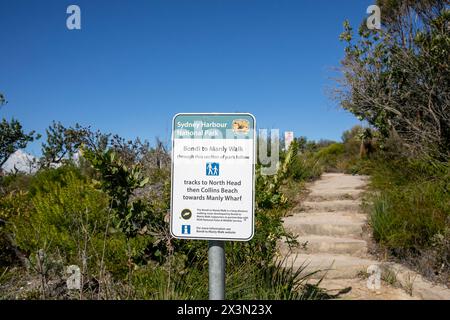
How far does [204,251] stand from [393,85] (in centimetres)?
671

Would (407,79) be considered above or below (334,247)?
above

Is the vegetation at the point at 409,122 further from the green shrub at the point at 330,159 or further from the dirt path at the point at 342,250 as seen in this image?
the green shrub at the point at 330,159

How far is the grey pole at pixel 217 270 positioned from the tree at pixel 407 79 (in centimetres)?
607

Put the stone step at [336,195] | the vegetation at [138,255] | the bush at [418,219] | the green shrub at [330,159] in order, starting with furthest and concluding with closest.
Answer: the green shrub at [330,159] < the stone step at [336,195] < the bush at [418,219] < the vegetation at [138,255]

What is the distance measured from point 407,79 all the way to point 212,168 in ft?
23.8

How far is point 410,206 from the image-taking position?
5141 mm

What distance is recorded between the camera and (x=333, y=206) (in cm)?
709

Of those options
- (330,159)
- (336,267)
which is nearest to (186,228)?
(336,267)

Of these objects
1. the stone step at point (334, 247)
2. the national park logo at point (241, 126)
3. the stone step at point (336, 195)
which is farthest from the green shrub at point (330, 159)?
the national park logo at point (241, 126)

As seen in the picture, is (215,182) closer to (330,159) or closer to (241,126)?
(241,126)

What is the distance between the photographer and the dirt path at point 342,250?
4.15m

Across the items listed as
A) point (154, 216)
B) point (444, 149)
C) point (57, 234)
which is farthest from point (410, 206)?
point (57, 234)

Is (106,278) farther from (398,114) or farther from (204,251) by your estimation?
(398,114)

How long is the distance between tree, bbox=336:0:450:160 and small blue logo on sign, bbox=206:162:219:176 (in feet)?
19.9
